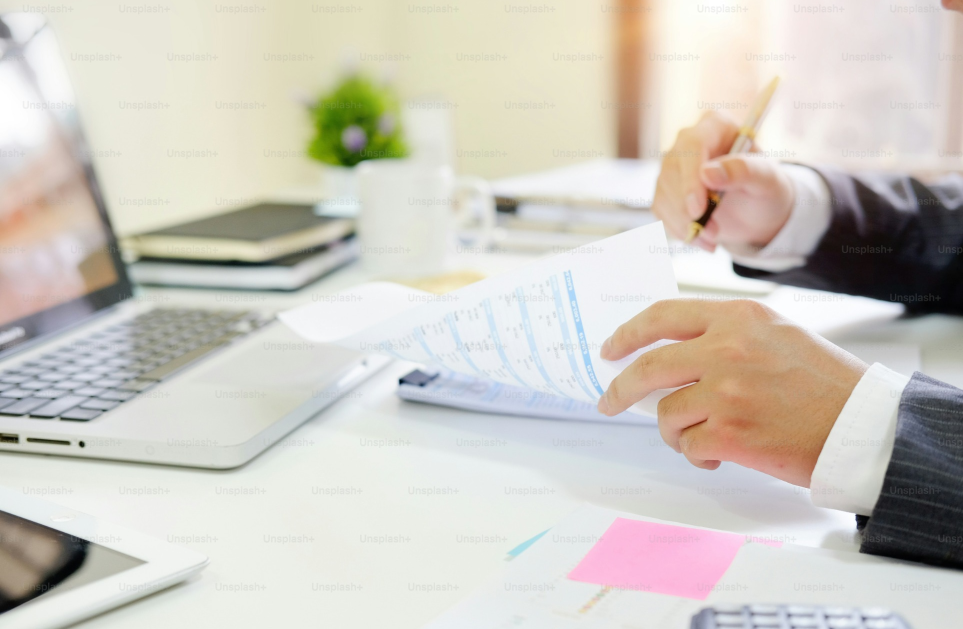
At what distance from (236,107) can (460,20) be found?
117 cm

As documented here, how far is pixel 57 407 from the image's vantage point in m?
0.55

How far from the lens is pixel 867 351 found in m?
0.70

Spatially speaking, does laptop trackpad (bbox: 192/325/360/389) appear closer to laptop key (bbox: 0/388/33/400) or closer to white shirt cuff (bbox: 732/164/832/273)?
laptop key (bbox: 0/388/33/400)

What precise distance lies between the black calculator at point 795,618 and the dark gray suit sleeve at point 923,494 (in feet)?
0.33

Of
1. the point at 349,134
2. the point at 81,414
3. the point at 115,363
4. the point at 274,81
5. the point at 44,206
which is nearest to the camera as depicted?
the point at 81,414

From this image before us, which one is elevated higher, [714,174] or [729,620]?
[714,174]

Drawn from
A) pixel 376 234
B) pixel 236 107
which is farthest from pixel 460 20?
pixel 376 234

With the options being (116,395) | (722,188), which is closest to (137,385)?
(116,395)

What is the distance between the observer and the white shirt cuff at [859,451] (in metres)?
0.42

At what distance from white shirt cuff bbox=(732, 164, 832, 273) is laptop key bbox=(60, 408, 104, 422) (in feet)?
2.16

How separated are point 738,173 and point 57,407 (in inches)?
25.6

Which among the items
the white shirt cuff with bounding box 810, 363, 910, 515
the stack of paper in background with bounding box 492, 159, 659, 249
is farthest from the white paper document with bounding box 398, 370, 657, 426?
the stack of paper in background with bounding box 492, 159, 659, 249

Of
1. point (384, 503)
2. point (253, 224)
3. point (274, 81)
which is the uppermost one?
point (274, 81)

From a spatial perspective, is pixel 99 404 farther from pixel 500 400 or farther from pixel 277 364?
pixel 500 400
